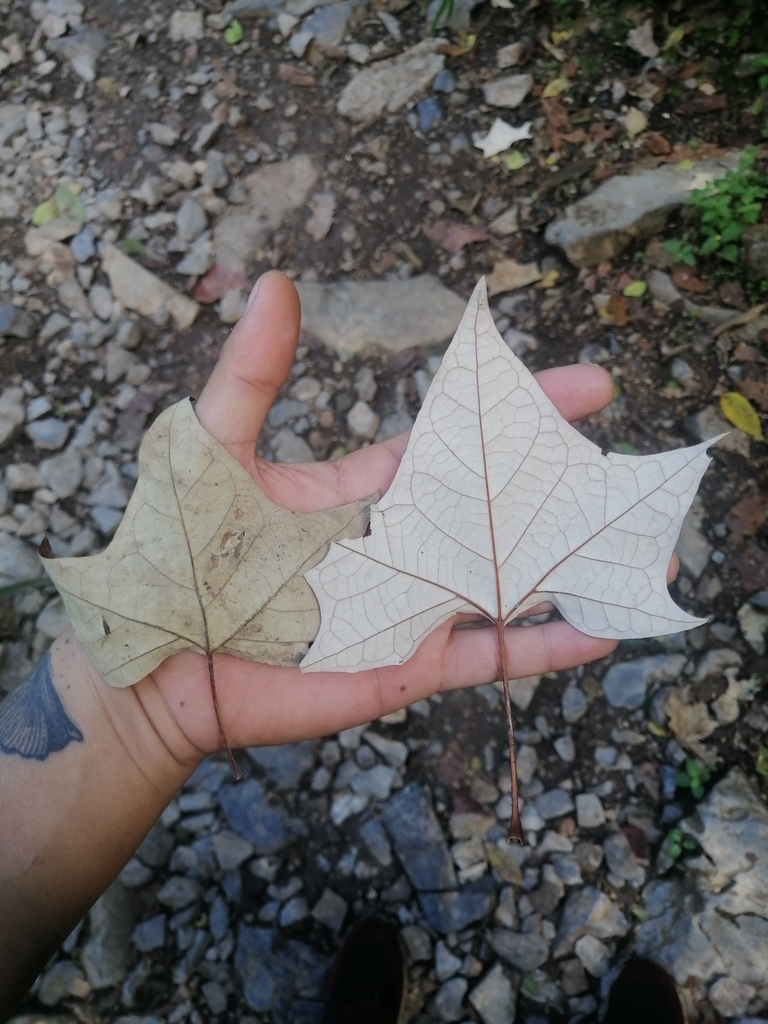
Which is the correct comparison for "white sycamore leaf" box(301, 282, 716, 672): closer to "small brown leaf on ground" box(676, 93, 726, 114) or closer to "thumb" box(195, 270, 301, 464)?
"thumb" box(195, 270, 301, 464)

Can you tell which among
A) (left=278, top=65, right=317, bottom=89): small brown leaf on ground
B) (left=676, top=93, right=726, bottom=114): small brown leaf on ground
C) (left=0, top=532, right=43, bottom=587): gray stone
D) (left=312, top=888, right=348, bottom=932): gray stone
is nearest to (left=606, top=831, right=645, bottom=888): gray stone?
(left=312, top=888, right=348, bottom=932): gray stone

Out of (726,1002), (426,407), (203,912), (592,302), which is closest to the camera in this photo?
(426,407)

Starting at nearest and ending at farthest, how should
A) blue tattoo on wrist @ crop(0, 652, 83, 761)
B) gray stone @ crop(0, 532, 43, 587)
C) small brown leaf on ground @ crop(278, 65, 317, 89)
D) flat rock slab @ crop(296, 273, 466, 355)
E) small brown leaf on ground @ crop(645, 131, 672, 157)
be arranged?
blue tattoo on wrist @ crop(0, 652, 83, 761) → gray stone @ crop(0, 532, 43, 587) → flat rock slab @ crop(296, 273, 466, 355) → small brown leaf on ground @ crop(645, 131, 672, 157) → small brown leaf on ground @ crop(278, 65, 317, 89)

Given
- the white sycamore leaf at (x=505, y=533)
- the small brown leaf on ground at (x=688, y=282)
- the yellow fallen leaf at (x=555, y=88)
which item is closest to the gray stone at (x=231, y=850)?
the white sycamore leaf at (x=505, y=533)

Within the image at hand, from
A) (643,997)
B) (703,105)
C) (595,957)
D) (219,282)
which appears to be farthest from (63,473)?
(703,105)

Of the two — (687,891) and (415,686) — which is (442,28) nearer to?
(415,686)

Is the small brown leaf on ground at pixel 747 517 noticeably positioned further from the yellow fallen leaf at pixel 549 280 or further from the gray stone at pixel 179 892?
the gray stone at pixel 179 892

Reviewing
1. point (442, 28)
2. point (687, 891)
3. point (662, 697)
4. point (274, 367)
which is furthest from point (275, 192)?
point (687, 891)
